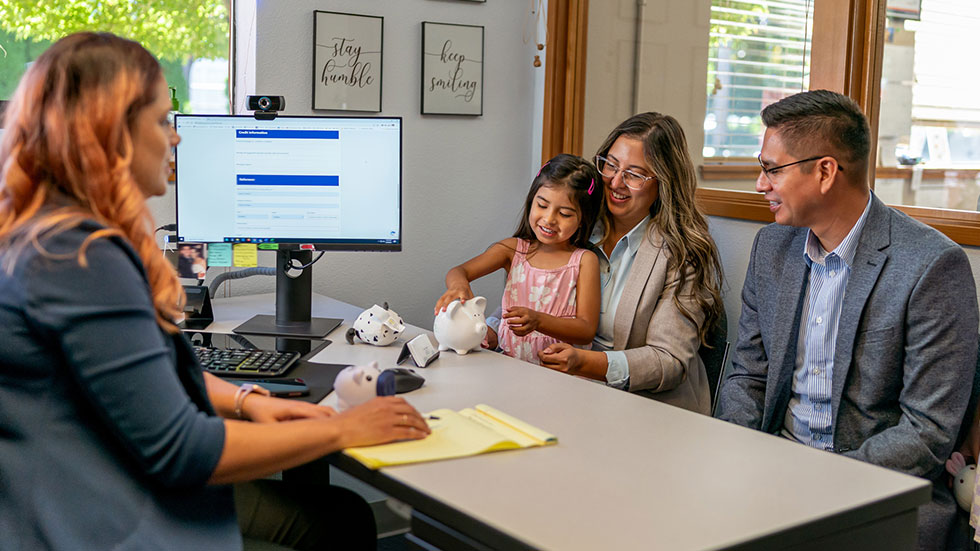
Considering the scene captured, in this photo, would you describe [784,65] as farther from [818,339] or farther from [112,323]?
[112,323]

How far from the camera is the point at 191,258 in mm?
2244

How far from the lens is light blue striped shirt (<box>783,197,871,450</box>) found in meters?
1.85

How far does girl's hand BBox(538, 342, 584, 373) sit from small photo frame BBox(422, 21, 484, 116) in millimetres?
1200

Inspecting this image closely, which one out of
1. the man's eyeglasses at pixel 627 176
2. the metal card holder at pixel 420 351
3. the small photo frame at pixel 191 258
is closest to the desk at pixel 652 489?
the metal card holder at pixel 420 351

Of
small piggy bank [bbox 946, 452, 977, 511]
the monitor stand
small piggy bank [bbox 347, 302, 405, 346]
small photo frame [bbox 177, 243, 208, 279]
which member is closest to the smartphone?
small piggy bank [bbox 347, 302, 405, 346]

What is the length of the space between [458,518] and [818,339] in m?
1.07

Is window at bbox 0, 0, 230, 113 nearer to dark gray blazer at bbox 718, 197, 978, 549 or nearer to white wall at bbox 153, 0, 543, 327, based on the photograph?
white wall at bbox 153, 0, 543, 327

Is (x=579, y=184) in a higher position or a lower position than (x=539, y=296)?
higher

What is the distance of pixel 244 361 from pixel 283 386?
18 cm

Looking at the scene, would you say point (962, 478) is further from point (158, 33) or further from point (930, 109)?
point (158, 33)

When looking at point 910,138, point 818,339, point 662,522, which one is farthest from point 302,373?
point 910,138

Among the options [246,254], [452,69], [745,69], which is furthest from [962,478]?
[452,69]

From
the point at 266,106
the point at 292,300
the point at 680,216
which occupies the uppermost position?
the point at 266,106

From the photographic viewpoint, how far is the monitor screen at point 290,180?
85.3 inches
